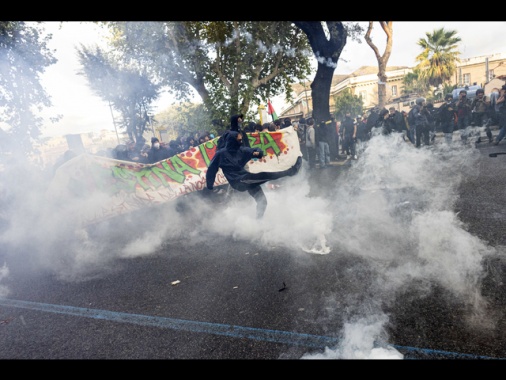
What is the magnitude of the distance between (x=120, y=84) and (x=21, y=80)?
689cm

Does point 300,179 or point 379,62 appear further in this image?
point 379,62

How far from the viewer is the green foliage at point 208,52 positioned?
1458cm

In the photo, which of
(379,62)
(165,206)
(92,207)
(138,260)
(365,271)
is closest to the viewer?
(365,271)

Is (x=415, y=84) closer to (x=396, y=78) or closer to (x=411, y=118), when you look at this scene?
(x=396, y=78)

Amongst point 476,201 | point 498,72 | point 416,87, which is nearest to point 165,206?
point 476,201

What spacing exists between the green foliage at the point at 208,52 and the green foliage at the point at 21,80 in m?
5.35

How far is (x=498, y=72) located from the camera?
137 ft

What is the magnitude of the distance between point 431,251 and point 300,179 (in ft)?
A: 19.0

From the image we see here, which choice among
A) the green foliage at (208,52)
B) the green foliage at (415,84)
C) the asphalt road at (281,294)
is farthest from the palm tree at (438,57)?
the asphalt road at (281,294)

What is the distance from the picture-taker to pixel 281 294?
11.6 feet

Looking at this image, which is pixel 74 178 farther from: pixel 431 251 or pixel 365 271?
pixel 431 251

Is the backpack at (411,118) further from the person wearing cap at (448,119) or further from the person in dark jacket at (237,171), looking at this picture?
the person in dark jacket at (237,171)

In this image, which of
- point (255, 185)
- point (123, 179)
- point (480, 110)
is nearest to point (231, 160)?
point (255, 185)

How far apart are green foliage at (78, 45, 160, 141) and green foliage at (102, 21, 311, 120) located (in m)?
0.49
